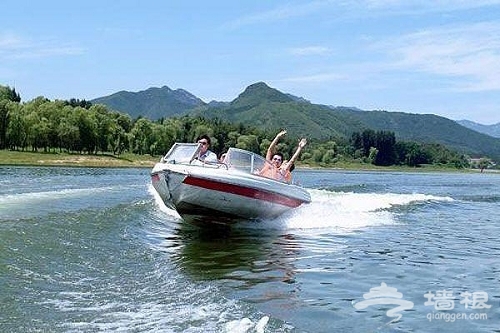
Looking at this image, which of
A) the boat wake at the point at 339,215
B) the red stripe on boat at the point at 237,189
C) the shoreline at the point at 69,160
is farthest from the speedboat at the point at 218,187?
the shoreline at the point at 69,160

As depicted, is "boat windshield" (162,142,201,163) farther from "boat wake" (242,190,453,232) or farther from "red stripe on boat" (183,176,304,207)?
"boat wake" (242,190,453,232)

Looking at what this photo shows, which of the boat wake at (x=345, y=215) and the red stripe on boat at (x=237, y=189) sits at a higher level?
the red stripe on boat at (x=237, y=189)

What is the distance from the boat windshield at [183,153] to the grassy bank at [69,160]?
67.0 meters

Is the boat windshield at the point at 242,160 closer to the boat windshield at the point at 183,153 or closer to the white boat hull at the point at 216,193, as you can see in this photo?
the white boat hull at the point at 216,193

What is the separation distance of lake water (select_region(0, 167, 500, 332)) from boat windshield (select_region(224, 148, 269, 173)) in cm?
205

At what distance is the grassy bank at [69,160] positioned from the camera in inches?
3305

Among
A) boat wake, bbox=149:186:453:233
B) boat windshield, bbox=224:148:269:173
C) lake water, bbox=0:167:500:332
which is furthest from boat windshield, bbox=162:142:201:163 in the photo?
boat wake, bbox=149:186:453:233

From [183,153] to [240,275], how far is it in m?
Result: 7.77

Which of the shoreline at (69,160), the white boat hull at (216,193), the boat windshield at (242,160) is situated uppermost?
the boat windshield at (242,160)

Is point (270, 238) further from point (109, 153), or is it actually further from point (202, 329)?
point (109, 153)

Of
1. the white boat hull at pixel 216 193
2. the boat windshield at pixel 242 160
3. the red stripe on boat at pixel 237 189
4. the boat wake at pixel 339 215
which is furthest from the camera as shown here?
the boat wake at pixel 339 215

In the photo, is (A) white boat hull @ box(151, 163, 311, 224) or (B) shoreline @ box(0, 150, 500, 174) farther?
(B) shoreline @ box(0, 150, 500, 174)

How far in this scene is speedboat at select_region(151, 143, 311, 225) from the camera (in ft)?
57.2

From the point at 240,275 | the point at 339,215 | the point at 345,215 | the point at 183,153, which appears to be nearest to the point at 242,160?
the point at 183,153
